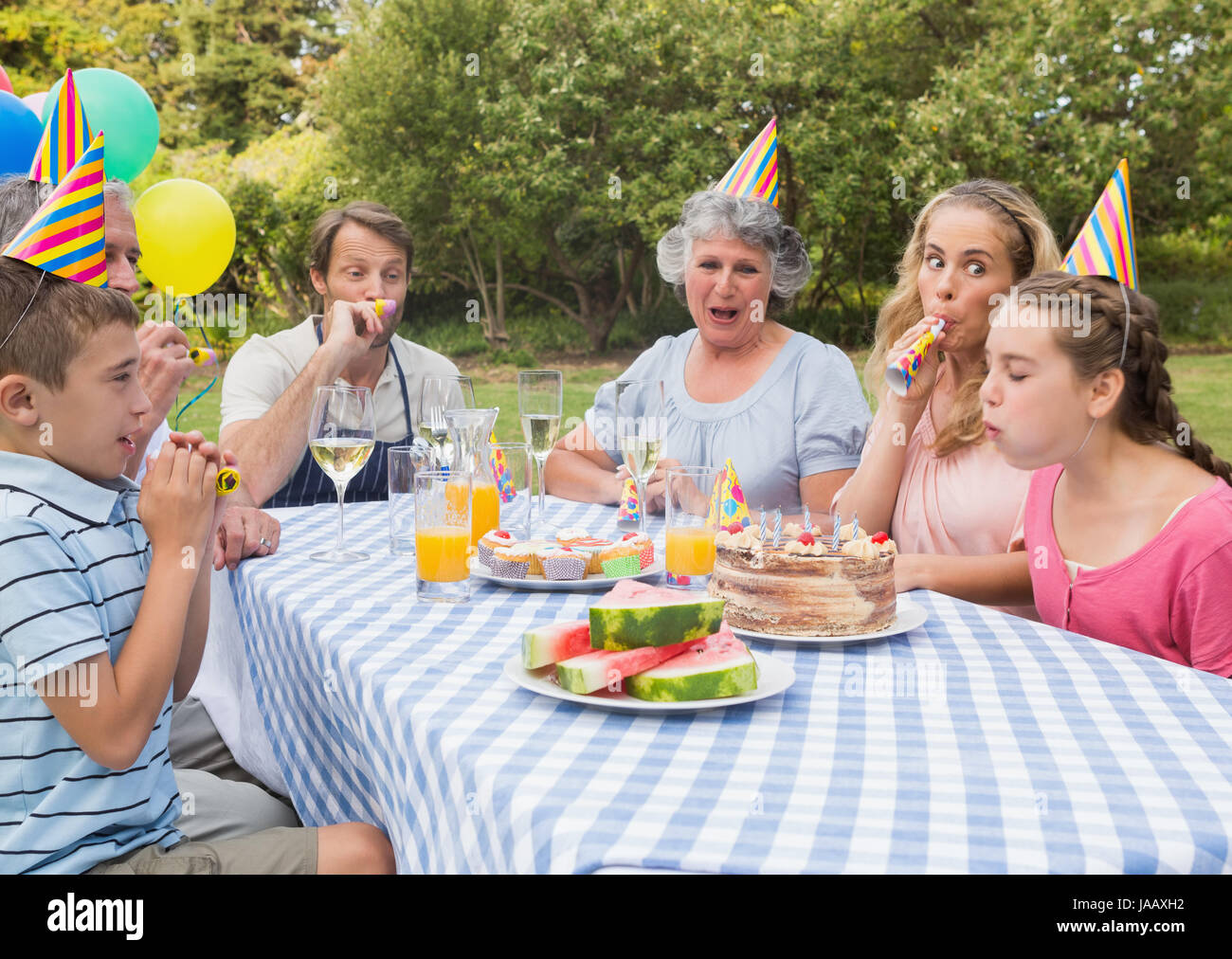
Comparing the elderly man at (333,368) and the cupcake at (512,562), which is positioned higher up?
the elderly man at (333,368)

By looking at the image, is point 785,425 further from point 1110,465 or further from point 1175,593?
point 1175,593

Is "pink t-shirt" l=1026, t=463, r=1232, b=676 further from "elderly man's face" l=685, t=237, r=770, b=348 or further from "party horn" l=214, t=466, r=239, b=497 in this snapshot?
"party horn" l=214, t=466, r=239, b=497

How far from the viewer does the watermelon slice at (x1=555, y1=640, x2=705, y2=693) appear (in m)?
1.38

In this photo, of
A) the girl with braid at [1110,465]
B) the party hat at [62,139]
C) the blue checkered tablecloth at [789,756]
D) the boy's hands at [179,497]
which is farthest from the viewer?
the party hat at [62,139]

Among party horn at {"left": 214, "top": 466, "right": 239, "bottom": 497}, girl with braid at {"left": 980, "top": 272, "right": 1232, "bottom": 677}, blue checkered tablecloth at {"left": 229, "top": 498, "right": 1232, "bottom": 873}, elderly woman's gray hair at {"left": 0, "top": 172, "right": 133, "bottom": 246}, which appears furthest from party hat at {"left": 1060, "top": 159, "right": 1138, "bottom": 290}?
elderly woman's gray hair at {"left": 0, "top": 172, "right": 133, "bottom": 246}

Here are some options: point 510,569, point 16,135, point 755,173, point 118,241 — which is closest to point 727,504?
point 510,569

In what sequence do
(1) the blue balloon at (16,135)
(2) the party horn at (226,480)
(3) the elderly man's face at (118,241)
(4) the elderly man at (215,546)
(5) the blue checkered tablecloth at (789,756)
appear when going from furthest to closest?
(1) the blue balloon at (16,135) < (3) the elderly man's face at (118,241) < (4) the elderly man at (215,546) < (2) the party horn at (226,480) < (5) the blue checkered tablecloth at (789,756)

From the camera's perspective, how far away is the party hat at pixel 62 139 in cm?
273

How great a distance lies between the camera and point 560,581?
6.72ft

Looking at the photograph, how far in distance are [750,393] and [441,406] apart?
47.0 inches

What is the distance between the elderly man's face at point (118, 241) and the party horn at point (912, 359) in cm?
218

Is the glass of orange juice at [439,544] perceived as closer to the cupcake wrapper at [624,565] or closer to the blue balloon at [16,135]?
the cupcake wrapper at [624,565]

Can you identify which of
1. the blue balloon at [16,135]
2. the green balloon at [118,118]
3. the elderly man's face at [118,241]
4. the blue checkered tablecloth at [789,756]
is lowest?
the blue checkered tablecloth at [789,756]

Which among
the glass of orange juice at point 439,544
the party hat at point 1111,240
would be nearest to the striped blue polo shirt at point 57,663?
the glass of orange juice at point 439,544
